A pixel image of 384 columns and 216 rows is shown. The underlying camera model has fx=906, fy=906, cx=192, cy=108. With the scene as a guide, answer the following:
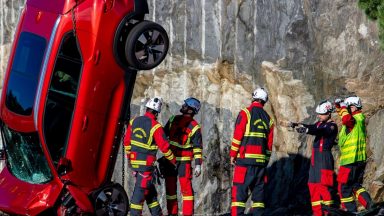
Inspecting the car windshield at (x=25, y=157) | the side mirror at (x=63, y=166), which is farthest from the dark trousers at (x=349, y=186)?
the car windshield at (x=25, y=157)

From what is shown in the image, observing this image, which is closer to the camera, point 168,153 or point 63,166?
point 63,166

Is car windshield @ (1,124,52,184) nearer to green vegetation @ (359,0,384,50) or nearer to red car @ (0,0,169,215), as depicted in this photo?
red car @ (0,0,169,215)

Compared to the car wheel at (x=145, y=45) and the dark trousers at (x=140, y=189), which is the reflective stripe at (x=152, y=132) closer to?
the dark trousers at (x=140, y=189)

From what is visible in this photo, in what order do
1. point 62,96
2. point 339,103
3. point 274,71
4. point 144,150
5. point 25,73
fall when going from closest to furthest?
point 62,96 < point 25,73 < point 144,150 < point 339,103 < point 274,71

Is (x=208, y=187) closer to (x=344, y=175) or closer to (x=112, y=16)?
(x=344, y=175)

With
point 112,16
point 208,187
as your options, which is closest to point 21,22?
point 112,16

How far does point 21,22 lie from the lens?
12461 millimetres

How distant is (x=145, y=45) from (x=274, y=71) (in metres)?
3.45

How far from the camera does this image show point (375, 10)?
530 inches

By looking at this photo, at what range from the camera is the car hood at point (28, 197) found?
1195 centimetres

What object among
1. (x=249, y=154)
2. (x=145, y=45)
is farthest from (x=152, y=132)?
(x=249, y=154)

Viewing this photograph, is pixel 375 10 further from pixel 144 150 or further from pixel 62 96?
pixel 62 96

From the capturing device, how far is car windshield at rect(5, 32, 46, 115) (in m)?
12.0

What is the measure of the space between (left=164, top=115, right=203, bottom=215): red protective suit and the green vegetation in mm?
3027
